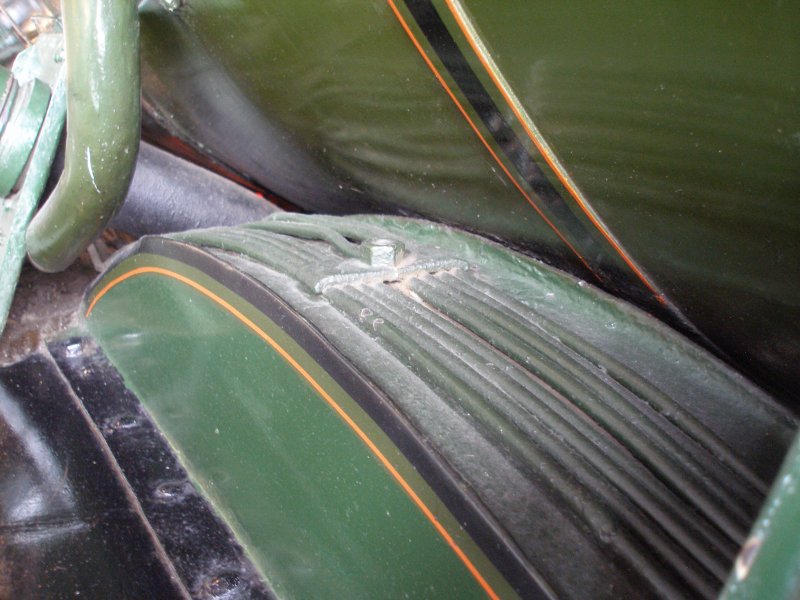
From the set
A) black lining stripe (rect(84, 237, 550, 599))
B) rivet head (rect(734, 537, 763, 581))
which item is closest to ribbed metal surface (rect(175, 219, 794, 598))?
black lining stripe (rect(84, 237, 550, 599))

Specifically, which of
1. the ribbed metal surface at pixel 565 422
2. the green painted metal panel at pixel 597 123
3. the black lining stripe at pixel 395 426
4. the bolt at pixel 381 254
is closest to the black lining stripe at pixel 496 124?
the green painted metal panel at pixel 597 123

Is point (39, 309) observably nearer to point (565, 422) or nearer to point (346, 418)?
point (346, 418)

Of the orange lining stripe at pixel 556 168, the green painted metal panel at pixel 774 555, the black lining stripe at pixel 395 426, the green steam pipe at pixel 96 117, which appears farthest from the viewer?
the green steam pipe at pixel 96 117

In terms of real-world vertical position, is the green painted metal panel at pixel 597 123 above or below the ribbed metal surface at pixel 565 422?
above

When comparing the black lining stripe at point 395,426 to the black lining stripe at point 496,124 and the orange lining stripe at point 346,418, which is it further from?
the black lining stripe at point 496,124

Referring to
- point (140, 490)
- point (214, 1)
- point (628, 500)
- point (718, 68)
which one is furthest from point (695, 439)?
point (214, 1)

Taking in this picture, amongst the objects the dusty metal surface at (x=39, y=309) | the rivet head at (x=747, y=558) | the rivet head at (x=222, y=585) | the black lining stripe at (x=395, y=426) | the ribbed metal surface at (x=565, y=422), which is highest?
the rivet head at (x=747, y=558)

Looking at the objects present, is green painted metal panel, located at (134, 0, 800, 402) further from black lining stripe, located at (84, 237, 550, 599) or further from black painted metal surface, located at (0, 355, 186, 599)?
black painted metal surface, located at (0, 355, 186, 599)
